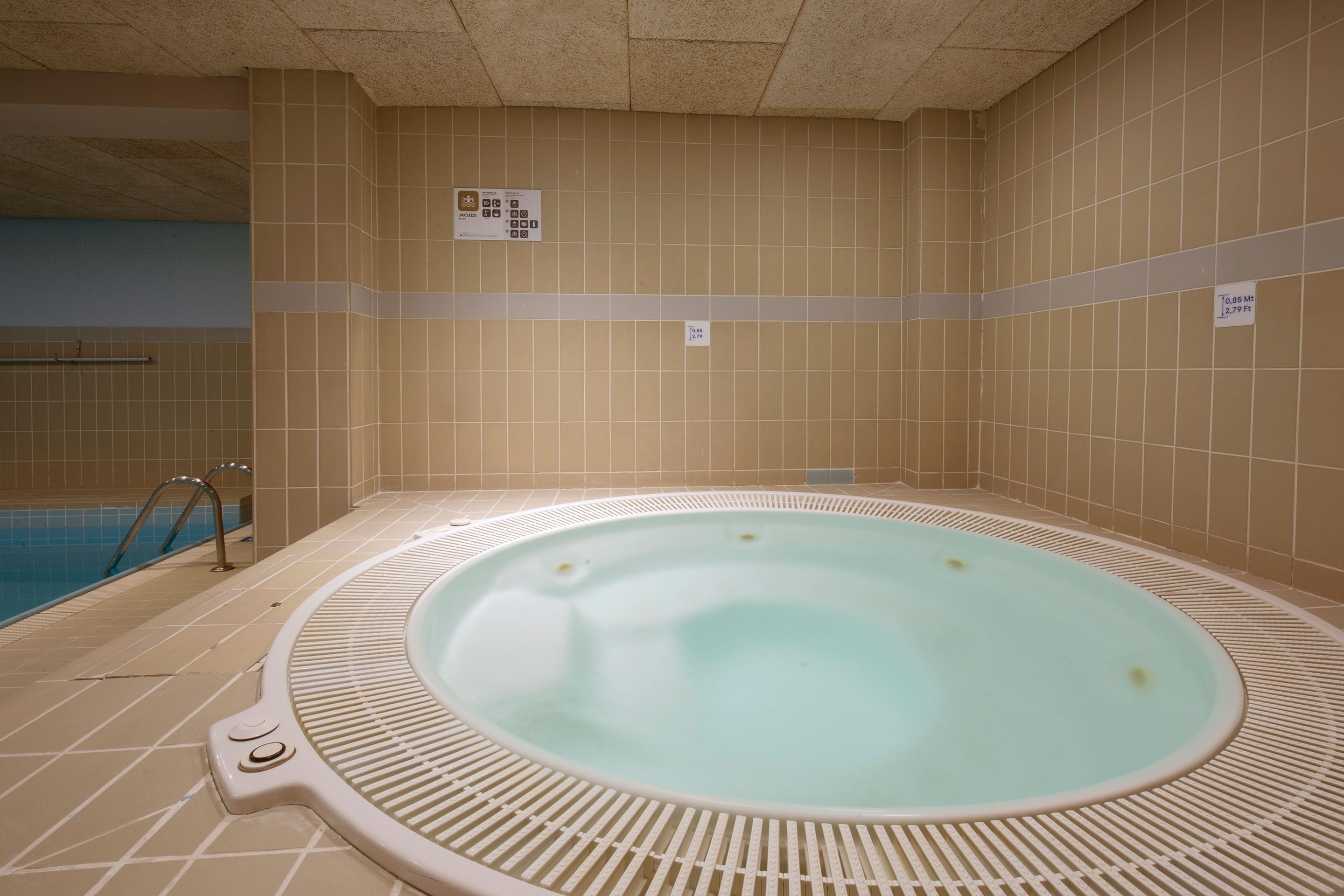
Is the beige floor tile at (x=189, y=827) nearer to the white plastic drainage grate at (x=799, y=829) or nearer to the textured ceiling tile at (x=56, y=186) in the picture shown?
the white plastic drainage grate at (x=799, y=829)

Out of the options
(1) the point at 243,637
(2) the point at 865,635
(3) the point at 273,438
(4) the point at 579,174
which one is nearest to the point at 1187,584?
(2) the point at 865,635

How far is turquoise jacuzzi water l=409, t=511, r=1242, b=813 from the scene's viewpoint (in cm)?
144

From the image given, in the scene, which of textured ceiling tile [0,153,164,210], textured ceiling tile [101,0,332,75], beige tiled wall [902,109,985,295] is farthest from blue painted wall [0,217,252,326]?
beige tiled wall [902,109,985,295]

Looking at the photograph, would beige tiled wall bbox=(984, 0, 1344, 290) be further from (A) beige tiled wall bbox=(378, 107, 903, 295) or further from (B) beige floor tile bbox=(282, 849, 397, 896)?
→ (B) beige floor tile bbox=(282, 849, 397, 896)

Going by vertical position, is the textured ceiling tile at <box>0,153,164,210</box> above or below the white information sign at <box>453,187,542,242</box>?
above

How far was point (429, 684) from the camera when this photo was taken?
121cm

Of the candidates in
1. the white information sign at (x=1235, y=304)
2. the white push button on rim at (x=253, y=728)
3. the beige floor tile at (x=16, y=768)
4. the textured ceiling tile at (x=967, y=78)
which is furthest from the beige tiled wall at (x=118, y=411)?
the white information sign at (x=1235, y=304)

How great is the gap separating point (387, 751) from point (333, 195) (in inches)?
117

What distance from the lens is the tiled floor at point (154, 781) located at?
2.43ft

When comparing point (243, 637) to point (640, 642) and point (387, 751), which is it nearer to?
point (387, 751)

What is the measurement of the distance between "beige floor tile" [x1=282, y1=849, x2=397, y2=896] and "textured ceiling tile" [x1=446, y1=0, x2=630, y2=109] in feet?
9.34

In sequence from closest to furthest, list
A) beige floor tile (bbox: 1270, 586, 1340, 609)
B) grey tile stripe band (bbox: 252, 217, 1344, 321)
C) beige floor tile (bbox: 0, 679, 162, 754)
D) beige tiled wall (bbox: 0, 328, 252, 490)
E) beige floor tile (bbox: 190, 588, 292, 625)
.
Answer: beige floor tile (bbox: 0, 679, 162, 754), beige floor tile (bbox: 190, 588, 292, 625), beige floor tile (bbox: 1270, 586, 1340, 609), grey tile stripe band (bbox: 252, 217, 1344, 321), beige tiled wall (bbox: 0, 328, 252, 490)

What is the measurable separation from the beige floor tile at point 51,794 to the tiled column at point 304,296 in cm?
220

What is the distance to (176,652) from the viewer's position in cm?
140
